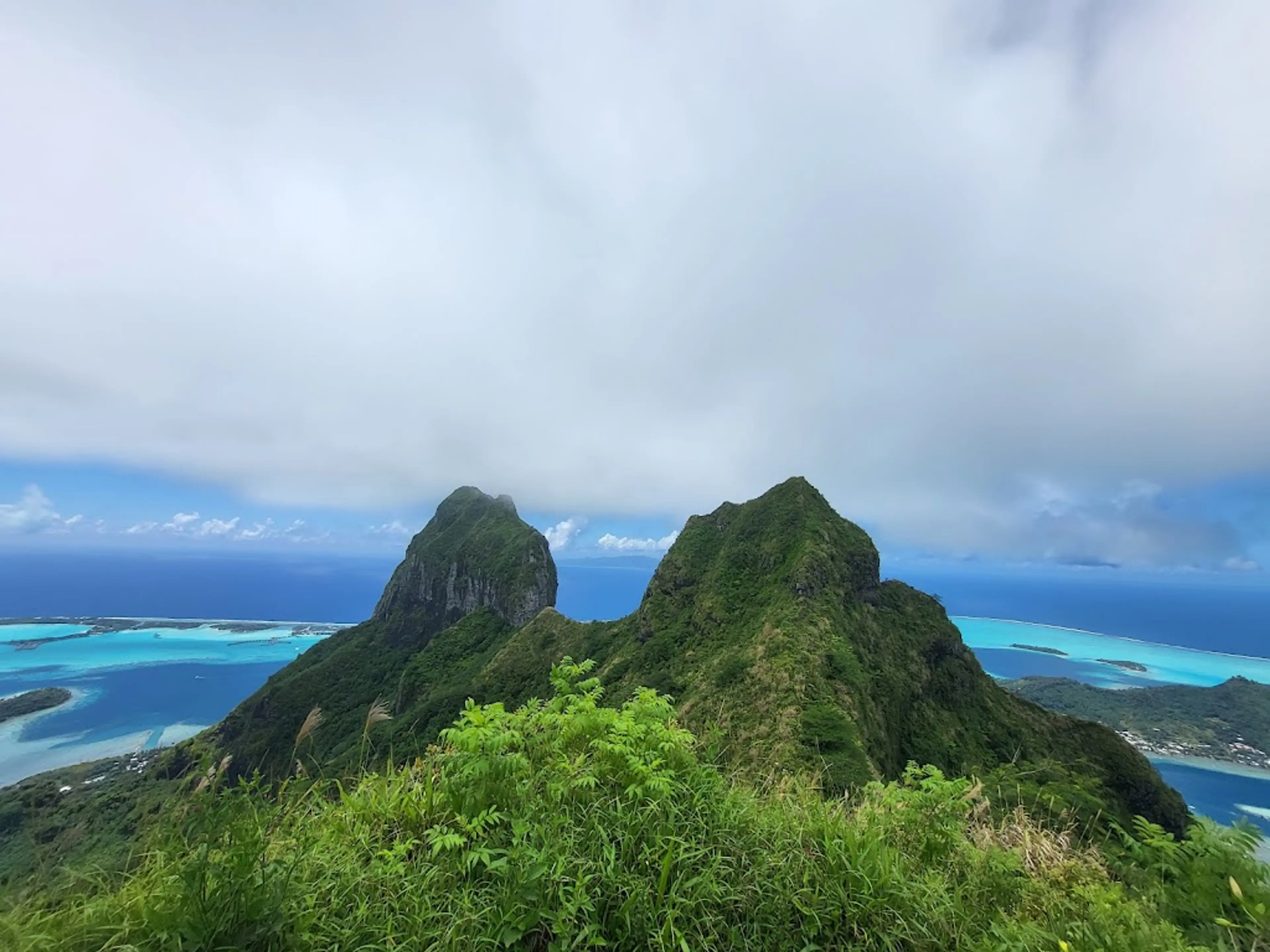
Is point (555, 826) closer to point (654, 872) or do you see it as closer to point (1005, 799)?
point (654, 872)

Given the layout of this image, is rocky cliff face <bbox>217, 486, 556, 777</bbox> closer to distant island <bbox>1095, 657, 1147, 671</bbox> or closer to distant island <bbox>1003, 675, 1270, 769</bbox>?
distant island <bbox>1003, 675, 1270, 769</bbox>

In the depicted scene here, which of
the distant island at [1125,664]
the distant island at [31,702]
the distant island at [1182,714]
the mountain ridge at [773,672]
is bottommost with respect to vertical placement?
the distant island at [31,702]

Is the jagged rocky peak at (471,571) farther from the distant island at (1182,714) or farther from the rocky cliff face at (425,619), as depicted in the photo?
the distant island at (1182,714)

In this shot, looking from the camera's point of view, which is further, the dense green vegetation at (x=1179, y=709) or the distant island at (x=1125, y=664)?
the distant island at (x=1125, y=664)

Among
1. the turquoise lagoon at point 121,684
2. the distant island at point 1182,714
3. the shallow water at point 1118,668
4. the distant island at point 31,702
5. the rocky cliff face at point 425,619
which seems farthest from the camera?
the shallow water at point 1118,668

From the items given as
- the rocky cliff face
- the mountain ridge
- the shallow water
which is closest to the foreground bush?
the mountain ridge

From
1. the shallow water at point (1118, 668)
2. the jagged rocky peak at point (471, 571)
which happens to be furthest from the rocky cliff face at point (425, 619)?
the shallow water at point (1118, 668)

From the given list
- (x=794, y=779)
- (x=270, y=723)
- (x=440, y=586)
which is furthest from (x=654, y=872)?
(x=440, y=586)
